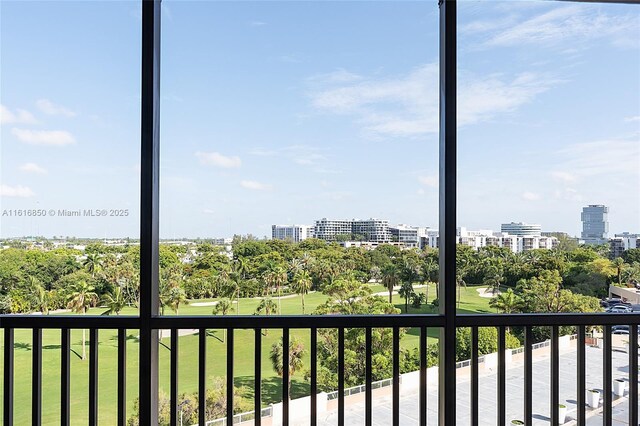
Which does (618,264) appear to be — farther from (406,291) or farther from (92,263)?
(92,263)

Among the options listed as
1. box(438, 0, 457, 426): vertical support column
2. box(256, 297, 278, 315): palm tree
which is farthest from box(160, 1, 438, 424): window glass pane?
box(438, 0, 457, 426): vertical support column

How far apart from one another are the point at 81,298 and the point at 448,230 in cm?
176

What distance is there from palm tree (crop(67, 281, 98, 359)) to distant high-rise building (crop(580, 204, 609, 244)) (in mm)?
2425

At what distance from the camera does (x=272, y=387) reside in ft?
5.97

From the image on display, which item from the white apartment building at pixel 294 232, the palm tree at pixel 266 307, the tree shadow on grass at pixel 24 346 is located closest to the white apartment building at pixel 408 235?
the white apartment building at pixel 294 232

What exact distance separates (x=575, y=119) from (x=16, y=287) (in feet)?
9.37

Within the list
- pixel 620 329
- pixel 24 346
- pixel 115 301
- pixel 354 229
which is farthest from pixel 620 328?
pixel 24 346

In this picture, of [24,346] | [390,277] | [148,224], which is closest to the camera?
[148,224]

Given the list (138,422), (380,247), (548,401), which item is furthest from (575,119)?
(138,422)

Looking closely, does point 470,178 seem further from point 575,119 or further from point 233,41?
point 233,41

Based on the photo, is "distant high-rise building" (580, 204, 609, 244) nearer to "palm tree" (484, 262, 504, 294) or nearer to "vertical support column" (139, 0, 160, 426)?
"palm tree" (484, 262, 504, 294)

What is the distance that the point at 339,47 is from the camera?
189 centimetres

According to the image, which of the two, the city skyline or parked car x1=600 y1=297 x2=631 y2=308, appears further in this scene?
parked car x1=600 y1=297 x2=631 y2=308

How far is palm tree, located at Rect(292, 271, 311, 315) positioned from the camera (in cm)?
188
